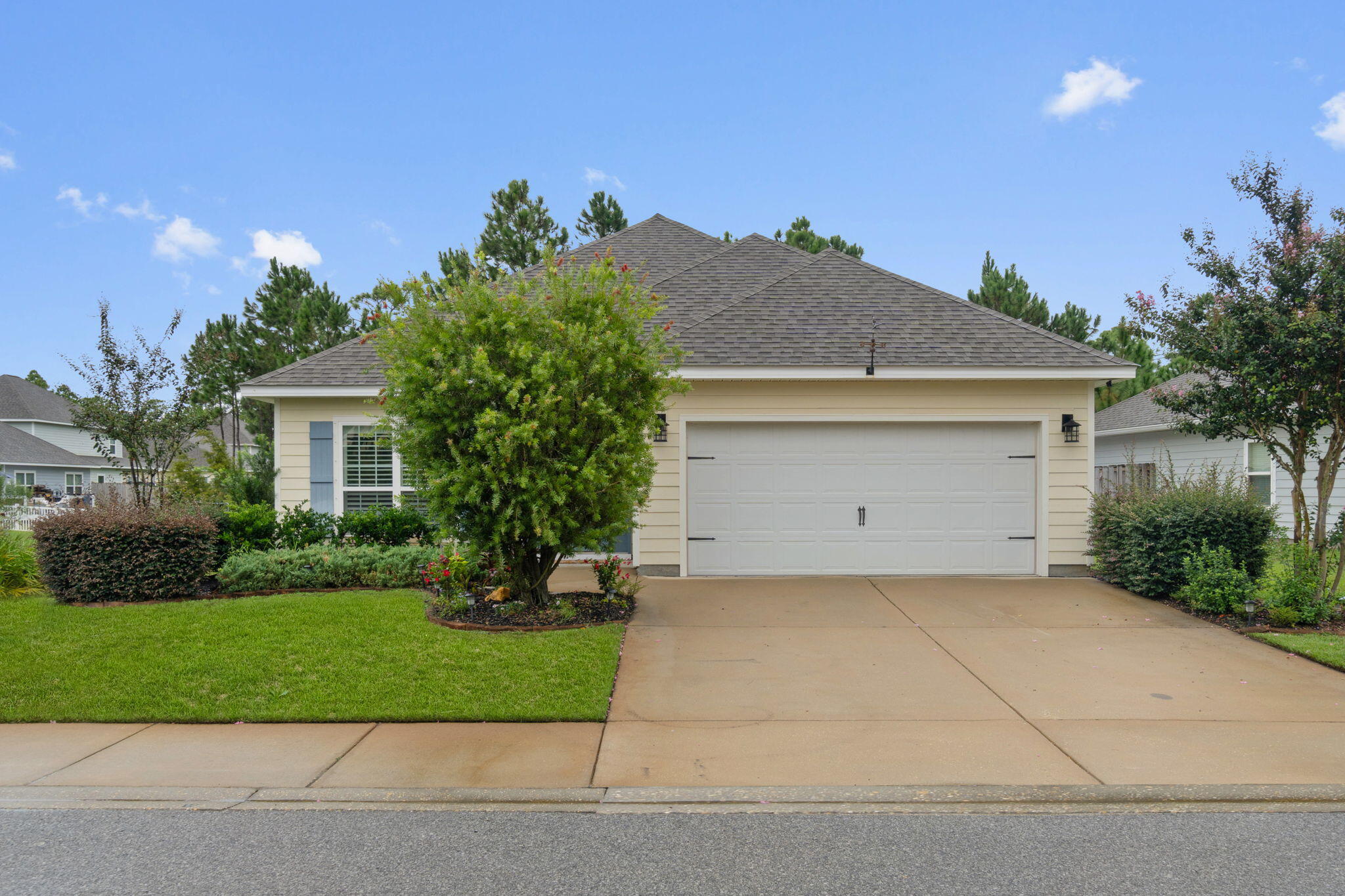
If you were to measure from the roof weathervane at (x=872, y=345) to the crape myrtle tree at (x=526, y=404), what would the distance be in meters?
3.51

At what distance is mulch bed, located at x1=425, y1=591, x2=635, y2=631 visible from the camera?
6.95 meters

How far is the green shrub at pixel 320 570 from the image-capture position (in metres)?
8.55

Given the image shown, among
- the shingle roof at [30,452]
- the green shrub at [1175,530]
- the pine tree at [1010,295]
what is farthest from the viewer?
the shingle roof at [30,452]

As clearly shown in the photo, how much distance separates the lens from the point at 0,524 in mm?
11172

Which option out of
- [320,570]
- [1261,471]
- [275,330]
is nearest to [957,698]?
[320,570]

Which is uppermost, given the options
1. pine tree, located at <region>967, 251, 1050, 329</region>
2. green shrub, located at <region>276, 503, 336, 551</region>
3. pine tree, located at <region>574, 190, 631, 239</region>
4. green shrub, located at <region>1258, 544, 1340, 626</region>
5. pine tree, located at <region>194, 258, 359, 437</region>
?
pine tree, located at <region>574, 190, 631, 239</region>

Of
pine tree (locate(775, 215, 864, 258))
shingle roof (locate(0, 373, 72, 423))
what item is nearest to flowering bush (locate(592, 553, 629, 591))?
pine tree (locate(775, 215, 864, 258))

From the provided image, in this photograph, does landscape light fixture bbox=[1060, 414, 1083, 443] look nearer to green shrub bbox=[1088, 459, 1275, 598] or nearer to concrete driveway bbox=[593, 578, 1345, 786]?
green shrub bbox=[1088, 459, 1275, 598]

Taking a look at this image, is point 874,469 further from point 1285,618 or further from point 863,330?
point 1285,618

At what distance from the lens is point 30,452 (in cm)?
3291

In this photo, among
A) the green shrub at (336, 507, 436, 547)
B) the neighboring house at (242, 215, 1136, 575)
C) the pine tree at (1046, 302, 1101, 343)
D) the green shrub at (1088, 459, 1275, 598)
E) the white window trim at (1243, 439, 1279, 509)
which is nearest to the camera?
the green shrub at (1088, 459, 1275, 598)

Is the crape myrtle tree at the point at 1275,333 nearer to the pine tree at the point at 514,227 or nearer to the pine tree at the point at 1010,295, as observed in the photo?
the pine tree at the point at 1010,295

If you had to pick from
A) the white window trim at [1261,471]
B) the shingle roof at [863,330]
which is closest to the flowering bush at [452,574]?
the shingle roof at [863,330]

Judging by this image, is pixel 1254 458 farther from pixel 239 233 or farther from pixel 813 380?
pixel 239 233
